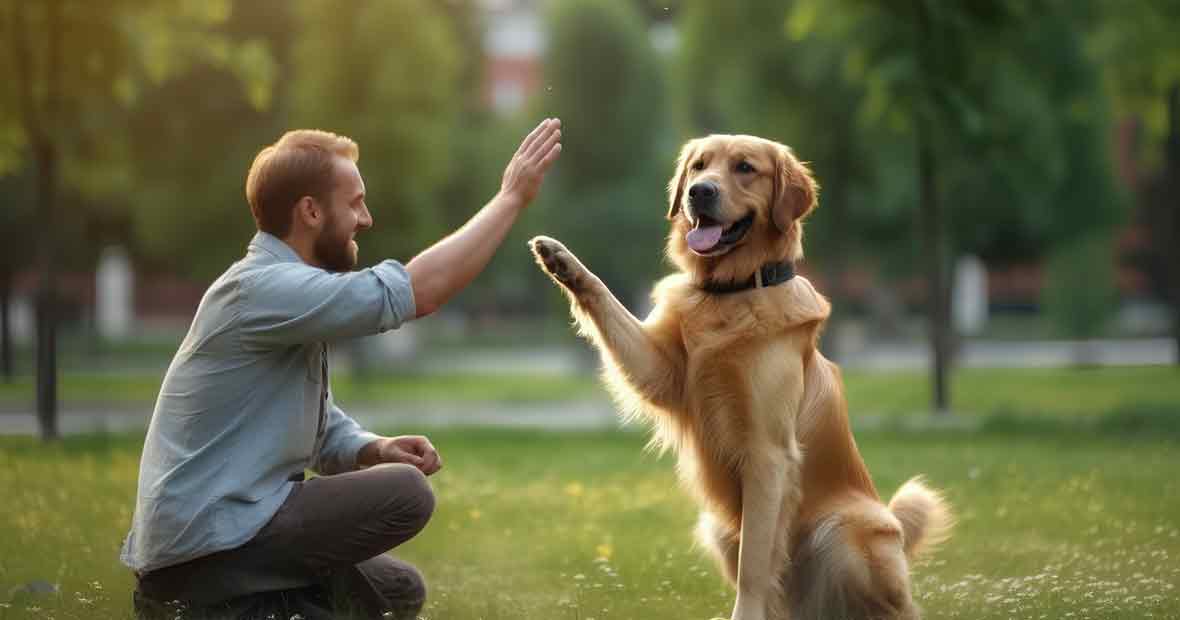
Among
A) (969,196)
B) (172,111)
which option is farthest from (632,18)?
(172,111)

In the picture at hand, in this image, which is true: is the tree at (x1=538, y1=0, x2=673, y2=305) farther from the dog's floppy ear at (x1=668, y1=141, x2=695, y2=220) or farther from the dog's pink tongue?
the dog's pink tongue

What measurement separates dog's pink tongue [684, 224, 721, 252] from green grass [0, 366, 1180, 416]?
31.5ft

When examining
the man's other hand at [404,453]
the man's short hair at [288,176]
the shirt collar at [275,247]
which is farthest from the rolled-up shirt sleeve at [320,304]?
the man's other hand at [404,453]

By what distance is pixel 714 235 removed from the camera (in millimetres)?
5020

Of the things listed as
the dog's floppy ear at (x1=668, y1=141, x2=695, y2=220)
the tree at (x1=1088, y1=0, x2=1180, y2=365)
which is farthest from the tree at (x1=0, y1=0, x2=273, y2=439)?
the tree at (x1=1088, y1=0, x2=1180, y2=365)

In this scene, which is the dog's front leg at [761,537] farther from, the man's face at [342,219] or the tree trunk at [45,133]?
the tree trunk at [45,133]

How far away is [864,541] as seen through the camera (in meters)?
4.73

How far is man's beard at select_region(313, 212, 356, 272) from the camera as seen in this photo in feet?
14.5

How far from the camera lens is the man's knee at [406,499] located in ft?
14.6

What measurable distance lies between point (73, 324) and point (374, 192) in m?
25.8

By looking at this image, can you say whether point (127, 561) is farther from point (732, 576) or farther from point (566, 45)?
point (566, 45)

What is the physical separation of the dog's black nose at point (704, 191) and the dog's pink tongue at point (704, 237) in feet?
0.36

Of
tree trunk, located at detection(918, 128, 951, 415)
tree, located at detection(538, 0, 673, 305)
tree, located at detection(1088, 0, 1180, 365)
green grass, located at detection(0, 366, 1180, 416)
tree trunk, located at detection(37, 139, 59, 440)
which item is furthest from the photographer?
tree, located at detection(538, 0, 673, 305)

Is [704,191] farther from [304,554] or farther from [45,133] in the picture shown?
[45,133]
